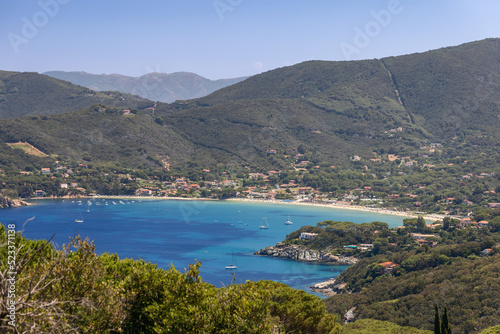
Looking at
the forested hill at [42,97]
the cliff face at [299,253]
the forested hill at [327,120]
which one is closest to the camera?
the cliff face at [299,253]

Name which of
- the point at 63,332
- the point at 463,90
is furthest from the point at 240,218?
the point at 463,90

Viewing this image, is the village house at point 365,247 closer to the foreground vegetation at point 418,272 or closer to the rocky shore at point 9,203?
the foreground vegetation at point 418,272

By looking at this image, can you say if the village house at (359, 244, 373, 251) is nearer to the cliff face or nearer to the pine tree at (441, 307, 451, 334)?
the cliff face

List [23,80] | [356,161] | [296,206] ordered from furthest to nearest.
Answer: [23,80]
[356,161]
[296,206]

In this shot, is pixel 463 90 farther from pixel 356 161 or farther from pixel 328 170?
pixel 328 170

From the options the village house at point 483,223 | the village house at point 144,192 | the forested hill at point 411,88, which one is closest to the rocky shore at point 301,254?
the village house at point 483,223

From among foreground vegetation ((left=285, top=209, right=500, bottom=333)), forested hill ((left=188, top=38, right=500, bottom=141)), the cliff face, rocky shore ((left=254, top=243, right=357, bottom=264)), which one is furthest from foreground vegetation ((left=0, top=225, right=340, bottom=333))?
forested hill ((left=188, top=38, right=500, bottom=141))
